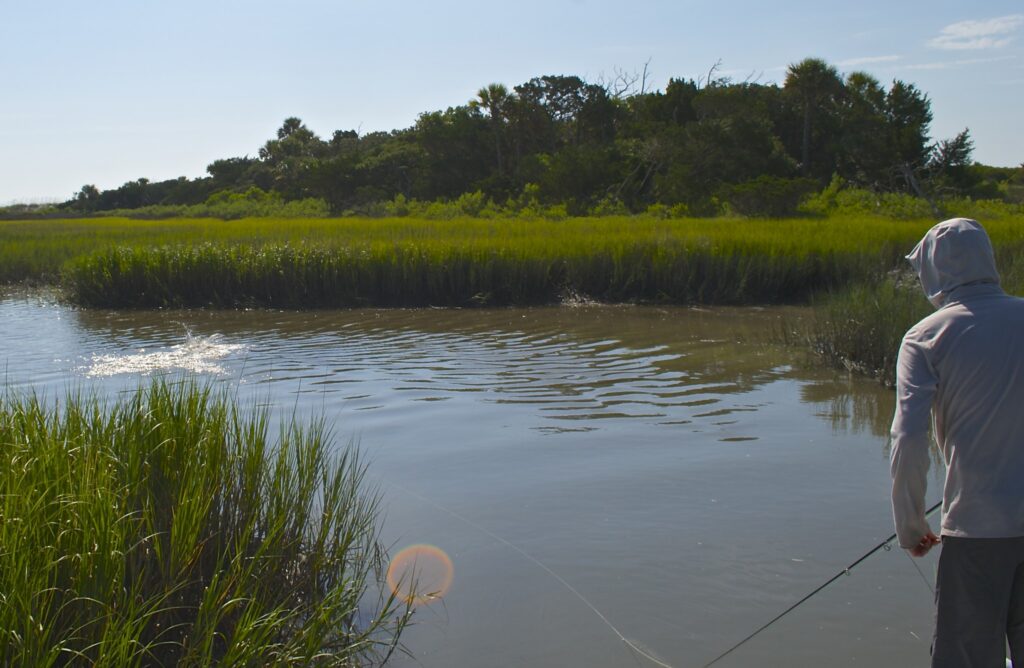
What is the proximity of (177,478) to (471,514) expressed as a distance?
196cm

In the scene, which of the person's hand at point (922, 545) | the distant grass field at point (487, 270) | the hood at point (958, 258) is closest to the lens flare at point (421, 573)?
the person's hand at point (922, 545)

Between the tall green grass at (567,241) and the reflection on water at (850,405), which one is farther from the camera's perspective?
the tall green grass at (567,241)

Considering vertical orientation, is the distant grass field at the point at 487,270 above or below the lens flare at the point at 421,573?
above

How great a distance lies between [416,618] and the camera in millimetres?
3969

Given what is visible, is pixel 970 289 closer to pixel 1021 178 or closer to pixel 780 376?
pixel 780 376

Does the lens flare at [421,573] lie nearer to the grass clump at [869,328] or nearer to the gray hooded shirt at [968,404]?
the gray hooded shirt at [968,404]

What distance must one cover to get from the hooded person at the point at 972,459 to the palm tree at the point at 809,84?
31335 mm

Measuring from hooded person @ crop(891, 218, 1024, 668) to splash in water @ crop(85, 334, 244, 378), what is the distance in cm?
754

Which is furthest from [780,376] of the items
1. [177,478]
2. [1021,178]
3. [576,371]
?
[1021,178]

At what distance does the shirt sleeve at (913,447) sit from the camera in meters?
2.37

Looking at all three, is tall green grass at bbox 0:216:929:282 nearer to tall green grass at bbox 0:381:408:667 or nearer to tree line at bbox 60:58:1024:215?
tree line at bbox 60:58:1024:215

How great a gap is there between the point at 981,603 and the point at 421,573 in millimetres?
2651

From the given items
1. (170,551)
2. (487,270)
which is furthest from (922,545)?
(487,270)

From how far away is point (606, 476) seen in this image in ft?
18.9
